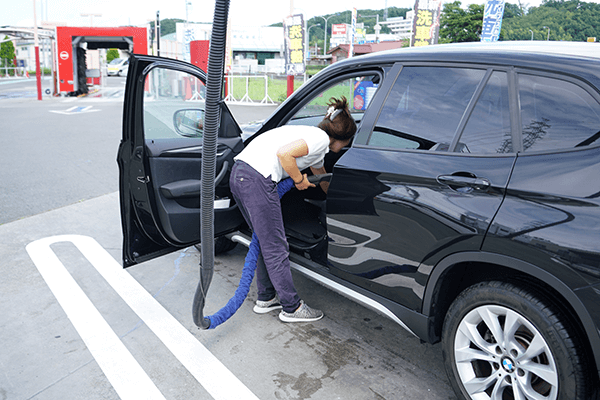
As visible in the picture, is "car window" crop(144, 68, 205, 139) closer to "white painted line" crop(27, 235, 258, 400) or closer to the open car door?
the open car door

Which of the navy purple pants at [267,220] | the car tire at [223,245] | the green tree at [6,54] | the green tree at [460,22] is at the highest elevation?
the green tree at [460,22]

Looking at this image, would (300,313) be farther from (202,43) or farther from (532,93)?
(202,43)

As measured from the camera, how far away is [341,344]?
314cm

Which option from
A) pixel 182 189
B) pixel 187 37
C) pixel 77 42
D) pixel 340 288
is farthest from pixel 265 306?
pixel 77 42

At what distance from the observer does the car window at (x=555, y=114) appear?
1.99 meters

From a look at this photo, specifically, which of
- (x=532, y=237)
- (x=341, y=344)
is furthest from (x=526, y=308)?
(x=341, y=344)

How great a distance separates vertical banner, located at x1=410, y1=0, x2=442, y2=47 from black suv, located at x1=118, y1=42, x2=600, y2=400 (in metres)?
13.3

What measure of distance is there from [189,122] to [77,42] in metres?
21.8

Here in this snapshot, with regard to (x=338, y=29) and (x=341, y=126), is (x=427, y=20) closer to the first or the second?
(x=341, y=126)

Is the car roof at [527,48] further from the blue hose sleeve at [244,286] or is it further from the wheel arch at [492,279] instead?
the blue hose sleeve at [244,286]

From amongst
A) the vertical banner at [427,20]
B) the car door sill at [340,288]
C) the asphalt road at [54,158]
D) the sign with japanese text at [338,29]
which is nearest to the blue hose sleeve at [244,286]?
the car door sill at [340,288]

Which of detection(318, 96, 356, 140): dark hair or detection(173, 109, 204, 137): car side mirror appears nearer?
detection(318, 96, 356, 140): dark hair

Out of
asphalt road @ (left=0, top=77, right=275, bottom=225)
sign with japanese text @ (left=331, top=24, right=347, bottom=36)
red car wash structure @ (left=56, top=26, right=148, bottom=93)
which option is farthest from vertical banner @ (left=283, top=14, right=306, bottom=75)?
sign with japanese text @ (left=331, top=24, right=347, bottom=36)

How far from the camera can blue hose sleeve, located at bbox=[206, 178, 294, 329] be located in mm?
3129
